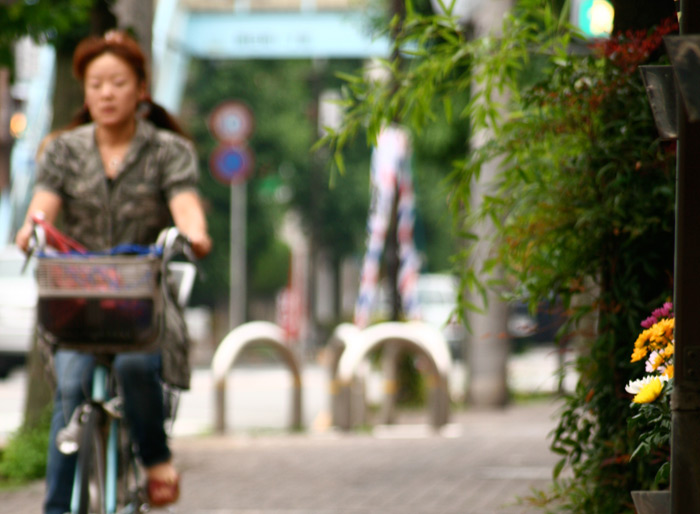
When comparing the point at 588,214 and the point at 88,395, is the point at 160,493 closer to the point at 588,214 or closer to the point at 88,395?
the point at 88,395

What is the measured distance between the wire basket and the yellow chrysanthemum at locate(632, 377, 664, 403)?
1.58m

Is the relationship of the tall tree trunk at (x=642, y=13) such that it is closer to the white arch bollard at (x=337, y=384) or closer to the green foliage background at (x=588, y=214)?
the green foliage background at (x=588, y=214)

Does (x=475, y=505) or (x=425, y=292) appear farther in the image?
(x=425, y=292)

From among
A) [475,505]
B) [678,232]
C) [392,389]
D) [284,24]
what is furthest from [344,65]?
[678,232]

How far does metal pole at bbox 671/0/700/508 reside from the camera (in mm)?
2965

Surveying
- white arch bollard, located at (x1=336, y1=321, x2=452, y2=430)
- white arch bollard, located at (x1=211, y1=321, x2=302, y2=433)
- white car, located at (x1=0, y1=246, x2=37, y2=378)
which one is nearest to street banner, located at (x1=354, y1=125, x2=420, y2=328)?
white arch bollard, located at (x1=211, y1=321, x2=302, y2=433)

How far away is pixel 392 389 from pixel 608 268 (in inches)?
322

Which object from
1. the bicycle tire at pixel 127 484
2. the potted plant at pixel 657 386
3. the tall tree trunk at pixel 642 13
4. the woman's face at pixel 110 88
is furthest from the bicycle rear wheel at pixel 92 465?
the tall tree trunk at pixel 642 13

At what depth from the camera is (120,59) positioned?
4910 mm

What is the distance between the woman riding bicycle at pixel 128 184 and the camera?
467cm

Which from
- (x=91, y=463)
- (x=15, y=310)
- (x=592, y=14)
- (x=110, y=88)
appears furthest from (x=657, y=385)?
(x=15, y=310)

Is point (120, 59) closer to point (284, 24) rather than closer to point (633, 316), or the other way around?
point (633, 316)

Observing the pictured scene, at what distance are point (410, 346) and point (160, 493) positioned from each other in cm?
682

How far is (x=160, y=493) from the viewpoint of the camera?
15.6 feet
